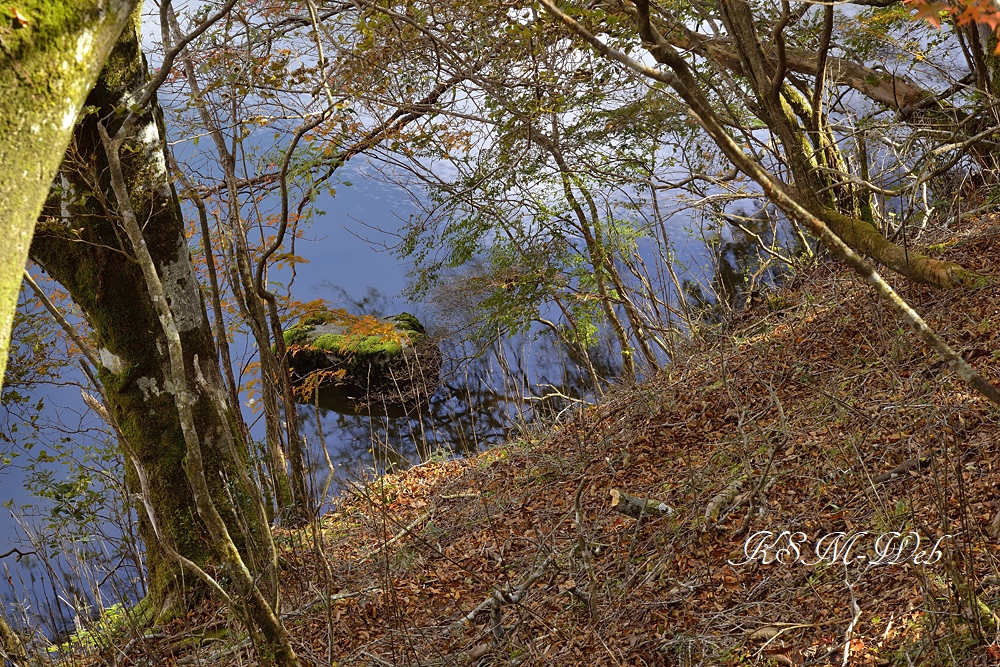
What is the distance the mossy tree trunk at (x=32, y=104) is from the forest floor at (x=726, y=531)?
180cm

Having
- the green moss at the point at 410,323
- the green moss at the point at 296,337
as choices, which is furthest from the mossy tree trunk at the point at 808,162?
the green moss at the point at 296,337

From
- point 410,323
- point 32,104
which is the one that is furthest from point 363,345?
point 32,104

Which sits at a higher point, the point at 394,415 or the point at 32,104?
→ the point at 32,104

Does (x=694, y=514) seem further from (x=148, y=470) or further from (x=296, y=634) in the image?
(x=148, y=470)

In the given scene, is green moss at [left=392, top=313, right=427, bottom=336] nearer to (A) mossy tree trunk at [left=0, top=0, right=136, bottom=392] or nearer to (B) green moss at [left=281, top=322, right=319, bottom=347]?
(B) green moss at [left=281, top=322, right=319, bottom=347]

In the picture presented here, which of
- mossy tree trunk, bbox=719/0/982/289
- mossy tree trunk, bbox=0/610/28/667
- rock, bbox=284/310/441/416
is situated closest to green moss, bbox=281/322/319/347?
rock, bbox=284/310/441/416

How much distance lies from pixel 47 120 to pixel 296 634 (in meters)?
2.98

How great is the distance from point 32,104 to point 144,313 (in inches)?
128

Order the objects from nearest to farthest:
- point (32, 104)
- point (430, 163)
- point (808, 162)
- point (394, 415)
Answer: point (32, 104) < point (808, 162) < point (430, 163) < point (394, 415)

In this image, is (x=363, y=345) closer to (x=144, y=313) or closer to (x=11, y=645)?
(x=144, y=313)

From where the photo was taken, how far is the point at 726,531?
3219mm

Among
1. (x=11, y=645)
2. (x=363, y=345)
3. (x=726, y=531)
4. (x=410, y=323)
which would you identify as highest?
(x=410, y=323)

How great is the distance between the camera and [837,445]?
11.3 feet

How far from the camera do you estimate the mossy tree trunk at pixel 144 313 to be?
4109 millimetres
